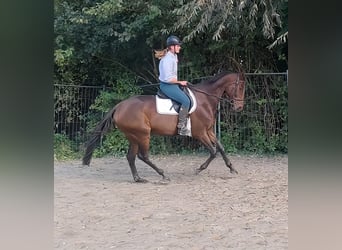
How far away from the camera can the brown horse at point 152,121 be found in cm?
402

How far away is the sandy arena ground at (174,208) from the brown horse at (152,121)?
0.26 metres

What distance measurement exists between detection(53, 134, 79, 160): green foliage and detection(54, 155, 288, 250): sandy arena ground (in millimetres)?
484

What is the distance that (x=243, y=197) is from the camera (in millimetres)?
3324

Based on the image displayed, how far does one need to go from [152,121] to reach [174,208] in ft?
3.88

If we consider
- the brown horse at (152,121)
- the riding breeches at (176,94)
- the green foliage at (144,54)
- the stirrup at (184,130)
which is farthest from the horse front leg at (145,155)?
the green foliage at (144,54)

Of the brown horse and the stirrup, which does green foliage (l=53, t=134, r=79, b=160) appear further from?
the stirrup

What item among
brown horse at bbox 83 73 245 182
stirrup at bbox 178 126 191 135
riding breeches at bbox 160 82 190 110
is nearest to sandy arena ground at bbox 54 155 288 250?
brown horse at bbox 83 73 245 182

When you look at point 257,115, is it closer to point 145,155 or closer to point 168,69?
point 168,69

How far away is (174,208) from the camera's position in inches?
120

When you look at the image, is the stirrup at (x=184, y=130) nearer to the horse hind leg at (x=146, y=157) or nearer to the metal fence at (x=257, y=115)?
the horse hind leg at (x=146, y=157)

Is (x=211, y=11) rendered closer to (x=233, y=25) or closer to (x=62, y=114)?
(x=233, y=25)

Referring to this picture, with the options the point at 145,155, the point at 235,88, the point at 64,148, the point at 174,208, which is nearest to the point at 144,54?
the point at 64,148

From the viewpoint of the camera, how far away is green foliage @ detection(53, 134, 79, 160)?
5.44 metres

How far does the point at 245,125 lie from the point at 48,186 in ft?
17.1
